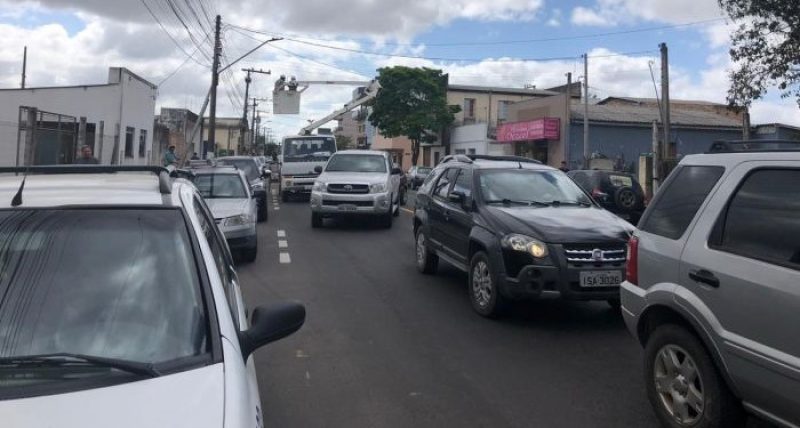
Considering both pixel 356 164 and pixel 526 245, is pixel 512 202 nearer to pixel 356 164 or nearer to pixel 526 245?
pixel 526 245

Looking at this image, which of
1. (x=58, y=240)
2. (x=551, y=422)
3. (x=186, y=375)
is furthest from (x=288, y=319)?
(x=551, y=422)

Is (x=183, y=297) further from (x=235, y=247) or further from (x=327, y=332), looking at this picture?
(x=235, y=247)

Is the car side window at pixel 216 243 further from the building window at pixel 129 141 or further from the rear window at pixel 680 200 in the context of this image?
the building window at pixel 129 141

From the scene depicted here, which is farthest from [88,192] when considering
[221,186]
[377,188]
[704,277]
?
[377,188]

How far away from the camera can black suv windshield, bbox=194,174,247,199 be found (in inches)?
473

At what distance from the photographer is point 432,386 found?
521 cm

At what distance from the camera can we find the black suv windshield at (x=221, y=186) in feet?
39.4

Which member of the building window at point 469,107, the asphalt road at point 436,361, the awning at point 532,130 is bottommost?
the asphalt road at point 436,361

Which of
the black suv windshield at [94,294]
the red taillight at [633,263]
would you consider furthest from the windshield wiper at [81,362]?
the red taillight at [633,263]

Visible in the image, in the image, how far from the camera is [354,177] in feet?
52.1

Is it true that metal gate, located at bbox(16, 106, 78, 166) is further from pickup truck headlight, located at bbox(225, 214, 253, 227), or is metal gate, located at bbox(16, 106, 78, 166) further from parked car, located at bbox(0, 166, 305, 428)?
parked car, located at bbox(0, 166, 305, 428)

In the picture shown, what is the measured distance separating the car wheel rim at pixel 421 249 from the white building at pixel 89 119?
40.2 feet

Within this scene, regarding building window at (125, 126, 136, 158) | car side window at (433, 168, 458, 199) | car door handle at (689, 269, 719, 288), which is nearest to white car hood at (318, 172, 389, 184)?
car side window at (433, 168, 458, 199)

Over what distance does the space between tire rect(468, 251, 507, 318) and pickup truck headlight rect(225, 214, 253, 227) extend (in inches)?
170
